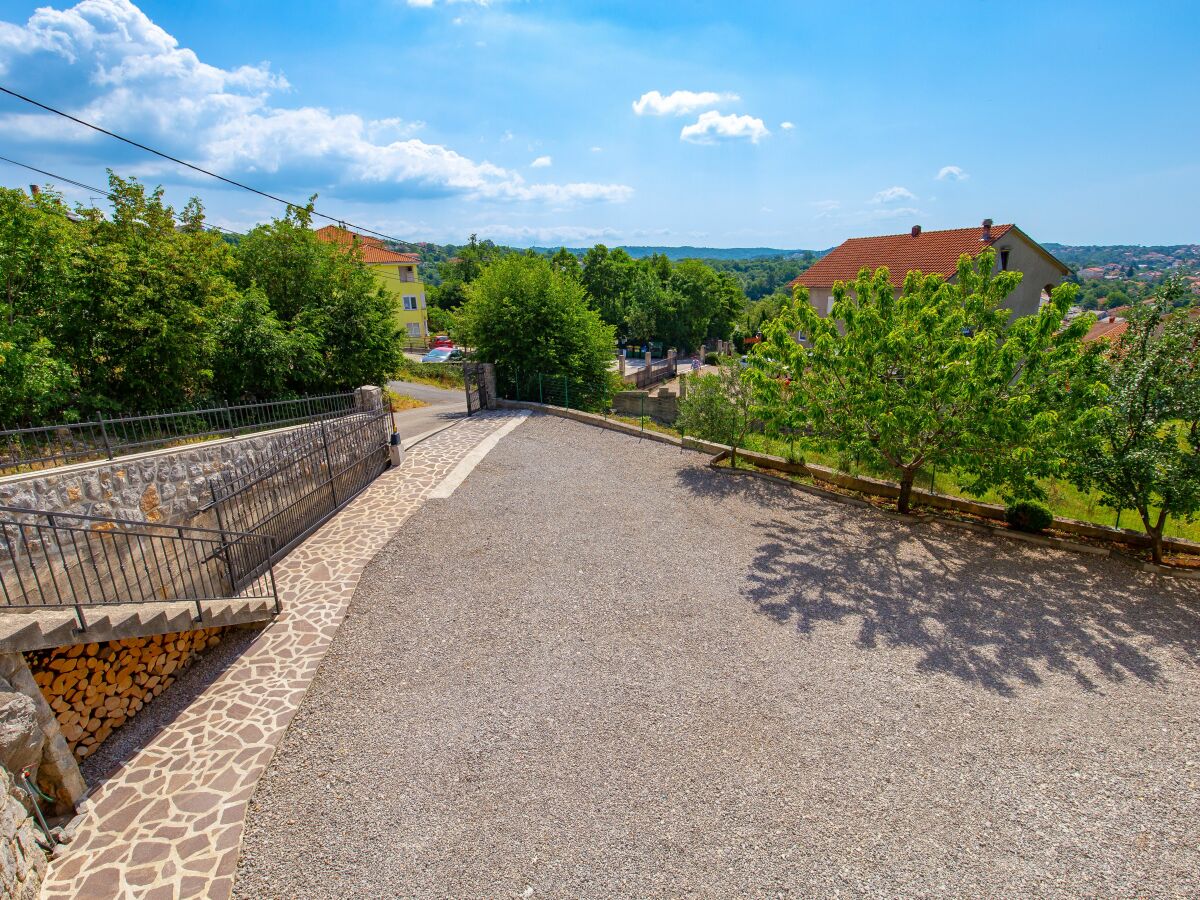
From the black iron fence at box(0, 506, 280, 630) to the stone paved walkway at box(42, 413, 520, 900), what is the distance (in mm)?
681

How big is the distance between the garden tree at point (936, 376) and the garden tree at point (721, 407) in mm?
1995

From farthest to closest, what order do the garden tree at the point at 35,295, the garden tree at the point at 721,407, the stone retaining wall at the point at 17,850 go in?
the garden tree at the point at 721,407 → the garden tree at the point at 35,295 → the stone retaining wall at the point at 17,850

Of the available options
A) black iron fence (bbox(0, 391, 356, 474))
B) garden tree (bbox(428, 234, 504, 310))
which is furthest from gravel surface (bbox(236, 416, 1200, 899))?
garden tree (bbox(428, 234, 504, 310))

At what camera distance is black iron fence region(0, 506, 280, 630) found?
22.6 feet

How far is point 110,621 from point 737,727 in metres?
6.71

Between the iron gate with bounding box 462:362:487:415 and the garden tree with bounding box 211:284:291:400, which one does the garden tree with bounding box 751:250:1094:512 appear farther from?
the garden tree with bounding box 211:284:291:400

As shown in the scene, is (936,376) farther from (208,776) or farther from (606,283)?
(606,283)

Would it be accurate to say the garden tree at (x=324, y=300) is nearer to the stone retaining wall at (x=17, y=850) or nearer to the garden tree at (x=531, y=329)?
the garden tree at (x=531, y=329)

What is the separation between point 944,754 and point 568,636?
4.54 meters

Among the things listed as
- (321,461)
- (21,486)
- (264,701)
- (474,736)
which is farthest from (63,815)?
(321,461)

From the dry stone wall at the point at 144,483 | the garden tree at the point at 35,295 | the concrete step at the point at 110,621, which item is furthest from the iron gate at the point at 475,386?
the concrete step at the point at 110,621

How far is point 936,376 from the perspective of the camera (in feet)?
33.2

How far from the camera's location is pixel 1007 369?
9695 mm

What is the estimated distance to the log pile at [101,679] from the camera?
235 inches
